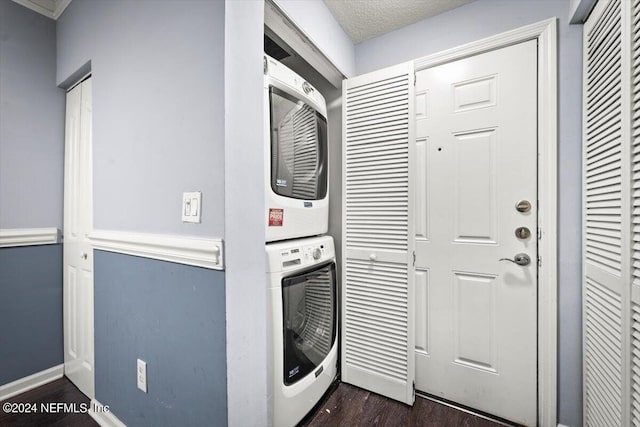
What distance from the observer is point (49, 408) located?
1.55 meters

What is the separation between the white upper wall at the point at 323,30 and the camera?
1322mm

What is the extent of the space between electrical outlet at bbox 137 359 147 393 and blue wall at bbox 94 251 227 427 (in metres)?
0.03

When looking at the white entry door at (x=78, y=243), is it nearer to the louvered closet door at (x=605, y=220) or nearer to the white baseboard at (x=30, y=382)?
the white baseboard at (x=30, y=382)

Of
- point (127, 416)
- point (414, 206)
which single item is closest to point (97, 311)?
point (127, 416)

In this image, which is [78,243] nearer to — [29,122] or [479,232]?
[29,122]

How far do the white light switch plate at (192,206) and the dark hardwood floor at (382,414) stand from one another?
1.22 meters

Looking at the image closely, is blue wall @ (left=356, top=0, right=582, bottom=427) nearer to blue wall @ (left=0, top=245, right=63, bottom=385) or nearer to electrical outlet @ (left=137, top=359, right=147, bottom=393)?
electrical outlet @ (left=137, top=359, right=147, bottom=393)

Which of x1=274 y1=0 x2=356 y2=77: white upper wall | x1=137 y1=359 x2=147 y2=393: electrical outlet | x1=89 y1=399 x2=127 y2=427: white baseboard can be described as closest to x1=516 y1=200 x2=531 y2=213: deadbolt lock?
x1=274 y1=0 x2=356 y2=77: white upper wall

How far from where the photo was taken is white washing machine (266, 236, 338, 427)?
1.22 metres

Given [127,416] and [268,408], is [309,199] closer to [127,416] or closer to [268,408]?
[268,408]

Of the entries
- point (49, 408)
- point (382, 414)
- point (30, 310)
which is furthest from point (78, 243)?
point (382, 414)

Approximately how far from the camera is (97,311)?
1.47 meters

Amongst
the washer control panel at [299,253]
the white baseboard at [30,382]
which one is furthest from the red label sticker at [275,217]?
the white baseboard at [30,382]

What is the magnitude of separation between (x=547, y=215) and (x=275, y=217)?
4.43 ft
